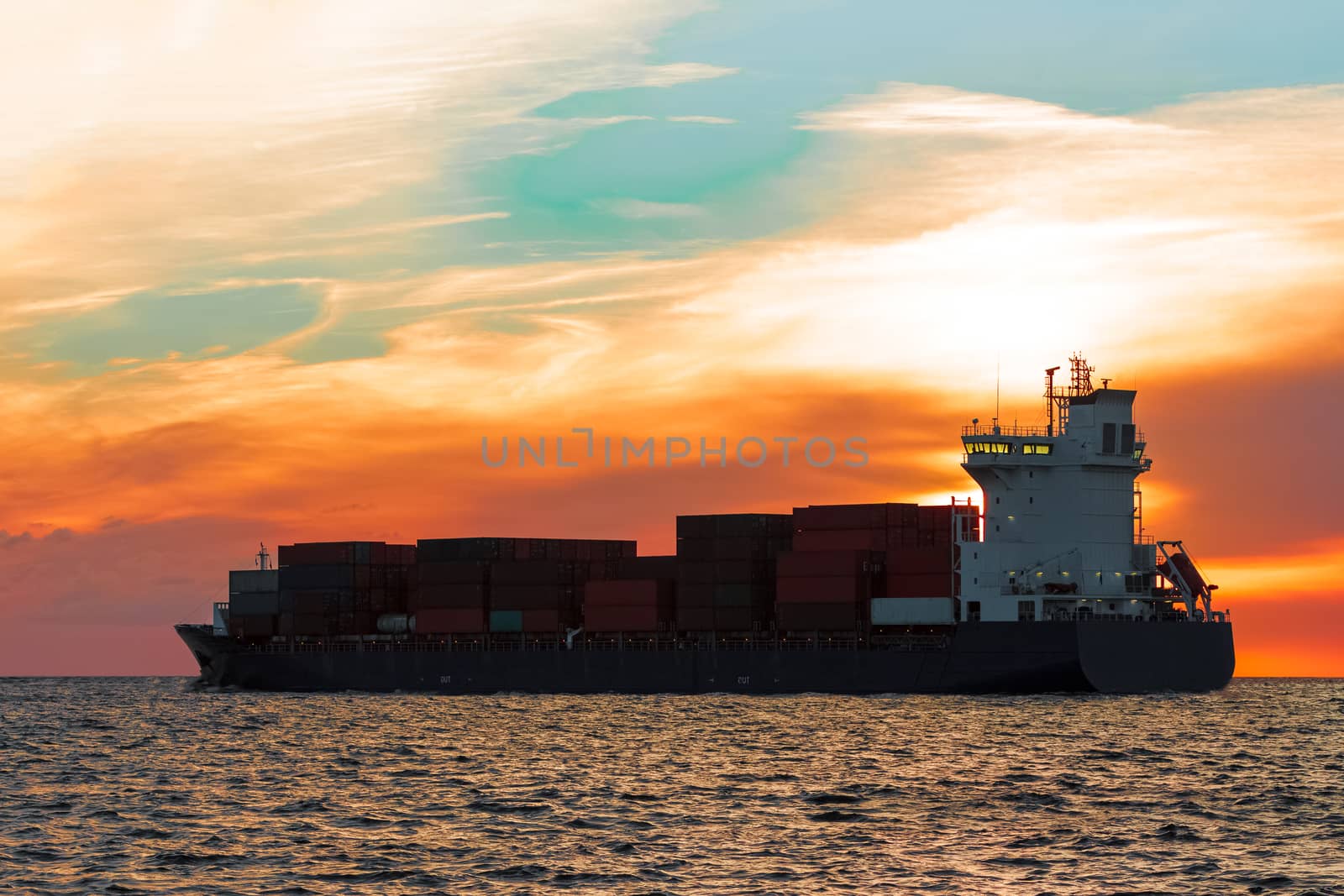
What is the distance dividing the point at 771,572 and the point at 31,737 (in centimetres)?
3715

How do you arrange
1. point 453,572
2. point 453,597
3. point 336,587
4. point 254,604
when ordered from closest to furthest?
point 453,597 < point 453,572 < point 336,587 < point 254,604

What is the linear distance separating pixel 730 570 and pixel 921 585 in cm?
1112

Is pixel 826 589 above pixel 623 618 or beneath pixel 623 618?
above

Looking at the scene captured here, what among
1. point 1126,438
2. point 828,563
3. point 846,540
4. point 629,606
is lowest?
point 629,606

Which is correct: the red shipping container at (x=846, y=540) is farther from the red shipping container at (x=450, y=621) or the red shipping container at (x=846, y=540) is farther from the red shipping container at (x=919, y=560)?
the red shipping container at (x=450, y=621)

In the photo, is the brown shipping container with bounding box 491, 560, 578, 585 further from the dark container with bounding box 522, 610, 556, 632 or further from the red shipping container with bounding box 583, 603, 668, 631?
the red shipping container with bounding box 583, 603, 668, 631

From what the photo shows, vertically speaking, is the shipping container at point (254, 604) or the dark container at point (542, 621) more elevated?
the shipping container at point (254, 604)

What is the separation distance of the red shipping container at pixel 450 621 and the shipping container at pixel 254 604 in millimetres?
11866

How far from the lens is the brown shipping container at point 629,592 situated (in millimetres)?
88625

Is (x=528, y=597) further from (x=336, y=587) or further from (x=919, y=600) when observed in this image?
(x=919, y=600)

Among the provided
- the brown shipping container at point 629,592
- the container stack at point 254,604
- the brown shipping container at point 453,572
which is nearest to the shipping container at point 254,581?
the container stack at point 254,604

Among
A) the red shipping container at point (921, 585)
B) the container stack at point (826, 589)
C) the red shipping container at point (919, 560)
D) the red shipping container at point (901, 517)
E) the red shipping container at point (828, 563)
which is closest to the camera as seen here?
the red shipping container at point (921, 585)

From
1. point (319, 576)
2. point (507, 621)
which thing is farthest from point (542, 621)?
point (319, 576)

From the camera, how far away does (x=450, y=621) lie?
314 ft
